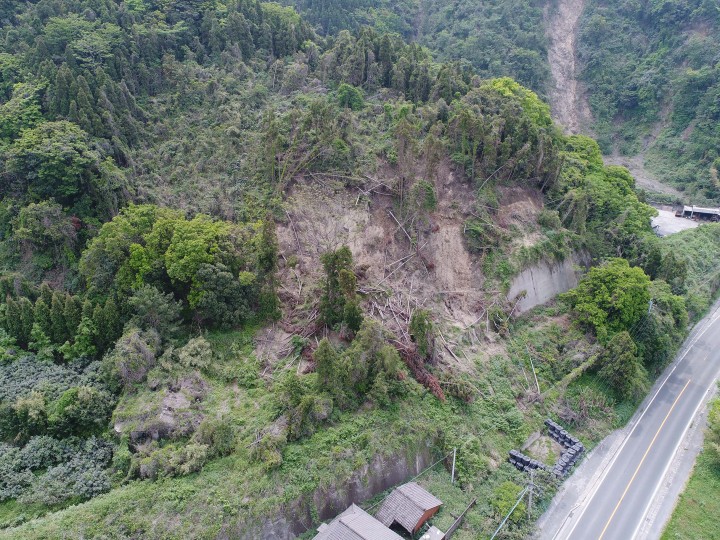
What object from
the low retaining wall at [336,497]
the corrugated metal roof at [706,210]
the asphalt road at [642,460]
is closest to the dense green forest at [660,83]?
the corrugated metal roof at [706,210]

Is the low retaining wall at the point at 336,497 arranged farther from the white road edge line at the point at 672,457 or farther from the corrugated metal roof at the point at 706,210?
the corrugated metal roof at the point at 706,210

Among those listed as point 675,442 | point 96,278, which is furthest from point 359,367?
point 675,442

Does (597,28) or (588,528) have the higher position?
(597,28)

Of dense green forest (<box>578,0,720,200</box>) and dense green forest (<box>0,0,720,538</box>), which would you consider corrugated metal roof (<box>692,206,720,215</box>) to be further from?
dense green forest (<box>0,0,720,538</box>)

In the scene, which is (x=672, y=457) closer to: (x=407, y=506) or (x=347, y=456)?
(x=407, y=506)

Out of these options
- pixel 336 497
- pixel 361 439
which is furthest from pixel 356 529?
pixel 361 439

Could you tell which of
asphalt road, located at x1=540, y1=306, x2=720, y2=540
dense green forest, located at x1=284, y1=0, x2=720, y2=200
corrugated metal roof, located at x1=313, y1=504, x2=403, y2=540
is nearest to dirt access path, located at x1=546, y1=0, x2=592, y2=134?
dense green forest, located at x1=284, y1=0, x2=720, y2=200

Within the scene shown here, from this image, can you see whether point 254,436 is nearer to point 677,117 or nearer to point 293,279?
point 293,279
